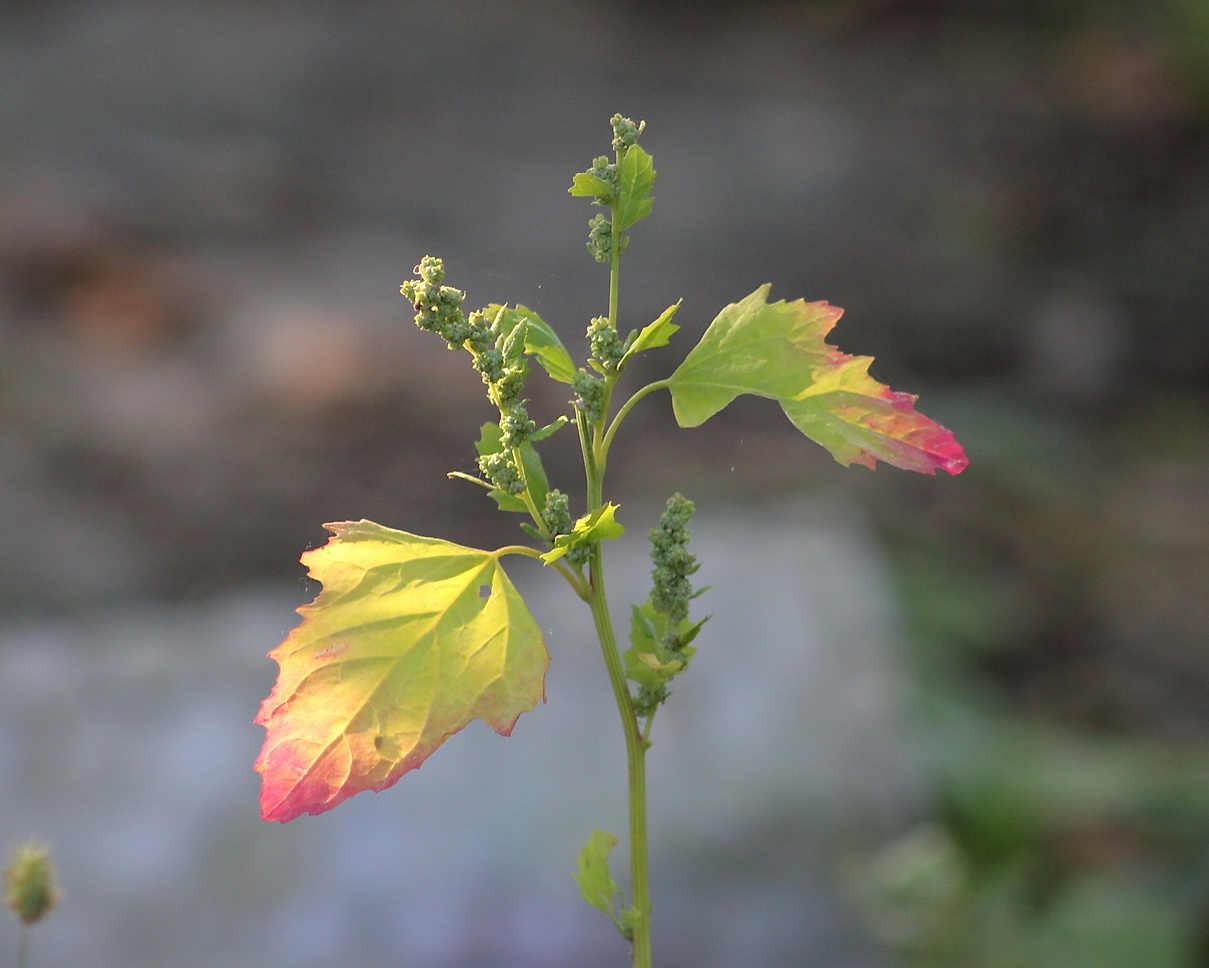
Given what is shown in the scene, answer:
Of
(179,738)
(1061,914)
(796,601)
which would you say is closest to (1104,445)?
(796,601)

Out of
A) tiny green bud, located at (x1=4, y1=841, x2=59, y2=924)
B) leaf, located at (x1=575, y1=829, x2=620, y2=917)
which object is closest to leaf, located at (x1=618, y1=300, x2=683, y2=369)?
leaf, located at (x1=575, y1=829, x2=620, y2=917)

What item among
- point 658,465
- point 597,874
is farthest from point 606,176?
point 658,465

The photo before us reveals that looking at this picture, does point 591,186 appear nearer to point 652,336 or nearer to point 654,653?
point 652,336

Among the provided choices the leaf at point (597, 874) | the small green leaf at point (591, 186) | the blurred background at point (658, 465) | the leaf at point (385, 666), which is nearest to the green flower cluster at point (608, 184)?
the small green leaf at point (591, 186)

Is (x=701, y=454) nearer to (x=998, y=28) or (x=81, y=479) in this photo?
(x=81, y=479)

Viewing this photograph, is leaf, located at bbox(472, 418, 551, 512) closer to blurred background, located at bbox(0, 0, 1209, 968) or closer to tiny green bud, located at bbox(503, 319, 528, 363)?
tiny green bud, located at bbox(503, 319, 528, 363)

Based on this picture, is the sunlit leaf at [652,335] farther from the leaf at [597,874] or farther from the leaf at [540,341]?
the leaf at [597,874]

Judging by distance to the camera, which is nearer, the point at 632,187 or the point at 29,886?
the point at 632,187
